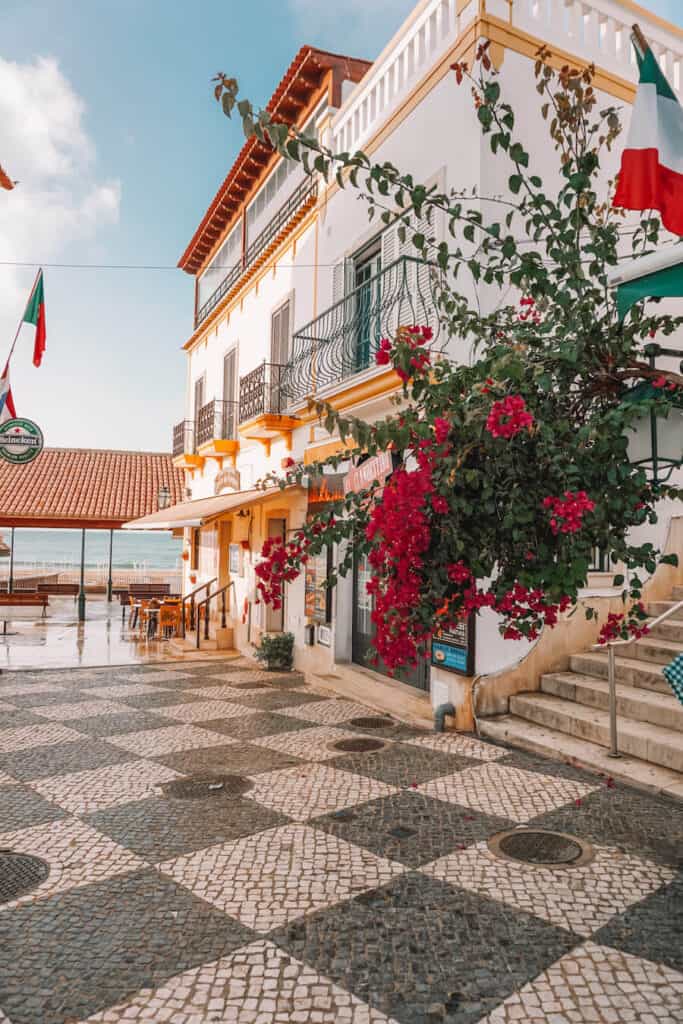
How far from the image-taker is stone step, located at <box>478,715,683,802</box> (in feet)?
18.9

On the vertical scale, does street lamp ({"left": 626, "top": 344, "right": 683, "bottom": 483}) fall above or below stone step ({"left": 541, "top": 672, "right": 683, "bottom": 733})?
above

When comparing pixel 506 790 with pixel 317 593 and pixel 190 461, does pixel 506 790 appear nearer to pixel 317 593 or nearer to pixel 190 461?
pixel 317 593

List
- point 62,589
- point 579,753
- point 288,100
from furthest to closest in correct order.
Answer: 1. point 62,589
2. point 288,100
3. point 579,753

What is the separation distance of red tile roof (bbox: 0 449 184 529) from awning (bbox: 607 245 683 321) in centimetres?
2052

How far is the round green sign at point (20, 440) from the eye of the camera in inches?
566

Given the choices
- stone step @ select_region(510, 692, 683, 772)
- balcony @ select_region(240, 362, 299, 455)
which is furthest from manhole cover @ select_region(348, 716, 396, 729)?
balcony @ select_region(240, 362, 299, 455)

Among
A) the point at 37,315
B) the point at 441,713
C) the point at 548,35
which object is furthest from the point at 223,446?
the point at 548,35

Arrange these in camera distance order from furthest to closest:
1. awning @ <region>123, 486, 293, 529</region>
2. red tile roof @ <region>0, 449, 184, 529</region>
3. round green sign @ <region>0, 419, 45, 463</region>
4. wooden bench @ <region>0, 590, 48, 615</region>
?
red tile roof @ <region>0, 449, 184, 529</region> → wooden bench @ <region>0, 590, 48, 615</region> → round green sign @ <region>0, 419, 45, 463</region> → awning @ <region>123, 486, 293, 529</region>

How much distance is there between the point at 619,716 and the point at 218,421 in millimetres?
12073

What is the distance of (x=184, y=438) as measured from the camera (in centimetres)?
1962

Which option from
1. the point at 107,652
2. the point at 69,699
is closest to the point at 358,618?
the point at 69,699

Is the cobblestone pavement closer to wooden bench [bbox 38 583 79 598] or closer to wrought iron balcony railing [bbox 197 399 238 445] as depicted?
wrought iron balcony railing [bbox 197 399 238 445]

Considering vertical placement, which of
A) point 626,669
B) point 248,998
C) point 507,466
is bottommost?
point 248,998

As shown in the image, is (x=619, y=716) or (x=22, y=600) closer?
(x=619, y=716)
